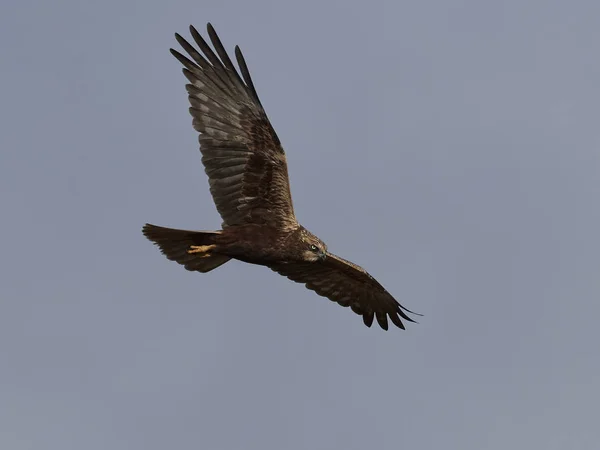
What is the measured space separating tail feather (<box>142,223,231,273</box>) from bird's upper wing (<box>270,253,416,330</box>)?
155cm

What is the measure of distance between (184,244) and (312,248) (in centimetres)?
178

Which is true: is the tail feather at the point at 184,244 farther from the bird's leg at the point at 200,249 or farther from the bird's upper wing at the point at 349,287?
the bird's upper wing at the point at 349,287

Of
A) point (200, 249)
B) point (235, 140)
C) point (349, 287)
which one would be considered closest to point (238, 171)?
point (235, 140)

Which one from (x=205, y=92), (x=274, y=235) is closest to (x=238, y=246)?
(x=274, y=235)

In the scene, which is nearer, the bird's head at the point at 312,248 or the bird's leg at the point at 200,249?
the bird's leg at the point at 200,249

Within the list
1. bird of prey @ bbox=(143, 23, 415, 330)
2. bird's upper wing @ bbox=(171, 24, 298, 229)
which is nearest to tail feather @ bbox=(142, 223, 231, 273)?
bird of prey @ bbox=(143, 23, 415, 330)

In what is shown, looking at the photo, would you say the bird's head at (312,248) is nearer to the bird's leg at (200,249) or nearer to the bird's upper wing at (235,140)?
the bird's upper wing at (235,140)

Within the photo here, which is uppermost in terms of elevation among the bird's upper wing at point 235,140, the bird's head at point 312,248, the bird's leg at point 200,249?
the bird's upper wing at point 235,140

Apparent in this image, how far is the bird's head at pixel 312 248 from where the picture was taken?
1872cm

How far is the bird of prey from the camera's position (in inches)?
724

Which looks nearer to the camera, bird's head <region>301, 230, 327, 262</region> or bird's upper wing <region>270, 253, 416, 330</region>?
bird's head <region>301, 230, 327, 262</region>

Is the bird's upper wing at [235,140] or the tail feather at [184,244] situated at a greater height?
the bird's upper wing at [235,140]

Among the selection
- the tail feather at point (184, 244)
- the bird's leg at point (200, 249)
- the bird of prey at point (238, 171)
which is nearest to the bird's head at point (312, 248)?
the bird of prey at point (238, 171)

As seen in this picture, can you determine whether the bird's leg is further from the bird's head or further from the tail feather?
the bird's head
